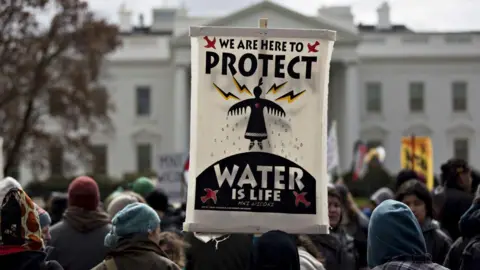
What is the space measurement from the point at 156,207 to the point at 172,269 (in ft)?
12.0

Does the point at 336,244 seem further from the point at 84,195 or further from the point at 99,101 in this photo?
the point at 99,101

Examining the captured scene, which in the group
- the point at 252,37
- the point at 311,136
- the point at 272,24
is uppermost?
the point at 272,24

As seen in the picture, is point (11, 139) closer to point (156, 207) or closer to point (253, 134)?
point (156, 207)

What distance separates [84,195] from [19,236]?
2044 mm

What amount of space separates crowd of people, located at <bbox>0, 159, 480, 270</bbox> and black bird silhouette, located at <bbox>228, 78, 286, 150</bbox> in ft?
1.76

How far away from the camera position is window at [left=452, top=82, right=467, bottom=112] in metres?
64.6

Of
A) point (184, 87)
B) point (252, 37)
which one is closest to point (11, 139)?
point (184, 87)

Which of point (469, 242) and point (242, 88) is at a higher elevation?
point (242, 88)

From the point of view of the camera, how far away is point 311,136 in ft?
17.8

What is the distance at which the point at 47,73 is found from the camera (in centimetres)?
3759

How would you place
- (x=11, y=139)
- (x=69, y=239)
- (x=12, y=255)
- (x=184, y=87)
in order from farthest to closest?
(x=184, y=87) < (x=11, y=139) < (x=69, y=239) < (x=12, y=255)

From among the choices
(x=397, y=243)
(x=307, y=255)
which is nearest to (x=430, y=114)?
(x=307, y=255)

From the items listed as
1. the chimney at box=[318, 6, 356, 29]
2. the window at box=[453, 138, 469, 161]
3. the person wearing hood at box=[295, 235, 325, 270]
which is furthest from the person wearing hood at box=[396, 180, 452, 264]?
the window at box=[453, 138, 469, 161]

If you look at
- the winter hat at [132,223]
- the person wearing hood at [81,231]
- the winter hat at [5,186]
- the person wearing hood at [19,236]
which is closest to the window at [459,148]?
the person wearing hood at [81,231]
